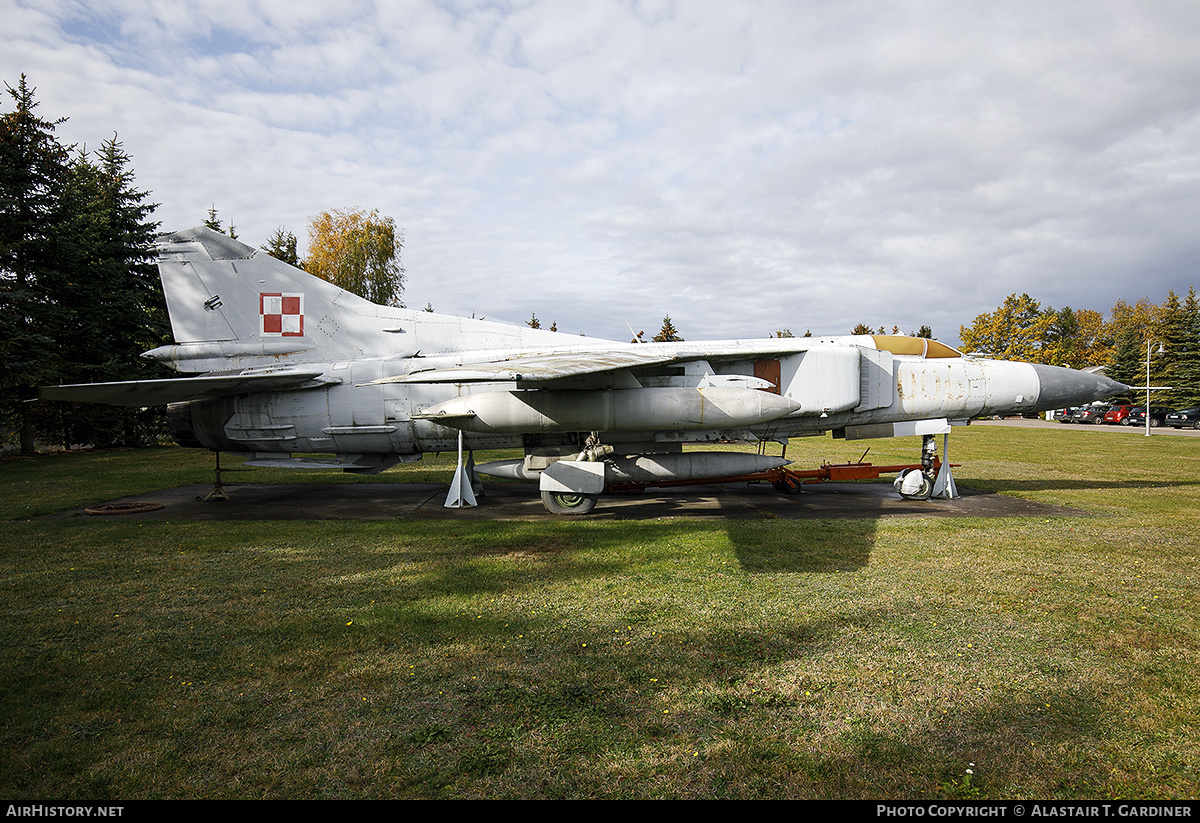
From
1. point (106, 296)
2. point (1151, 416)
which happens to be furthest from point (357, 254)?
point (1151, 416)

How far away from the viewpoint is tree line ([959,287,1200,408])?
4097cm

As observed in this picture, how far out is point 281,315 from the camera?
10203 millimetres

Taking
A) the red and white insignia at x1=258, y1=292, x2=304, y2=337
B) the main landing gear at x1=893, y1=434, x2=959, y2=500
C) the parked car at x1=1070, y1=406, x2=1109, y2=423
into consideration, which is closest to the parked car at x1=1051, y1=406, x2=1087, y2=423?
the parked car at x1=1070, y1=406, x2=1109, y2=423

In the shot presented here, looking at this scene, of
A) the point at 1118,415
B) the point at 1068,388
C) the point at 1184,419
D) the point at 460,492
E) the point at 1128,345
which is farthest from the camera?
the point at 1128,345

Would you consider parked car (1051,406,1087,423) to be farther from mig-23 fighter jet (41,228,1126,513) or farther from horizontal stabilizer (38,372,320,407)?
horizontal stabilizer (38,372,320,407)

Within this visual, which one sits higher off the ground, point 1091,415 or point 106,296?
point 106,296

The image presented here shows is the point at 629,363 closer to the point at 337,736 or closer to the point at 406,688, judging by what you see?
the point at 406,688

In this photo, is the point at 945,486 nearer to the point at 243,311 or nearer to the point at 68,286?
the point at 243,311

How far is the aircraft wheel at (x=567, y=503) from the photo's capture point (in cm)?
927

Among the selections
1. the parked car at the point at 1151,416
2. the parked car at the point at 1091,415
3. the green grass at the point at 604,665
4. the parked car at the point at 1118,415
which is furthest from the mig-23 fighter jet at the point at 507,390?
the parked car at the point at 1091,415

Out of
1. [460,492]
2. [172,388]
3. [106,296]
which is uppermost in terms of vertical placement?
[106,296]

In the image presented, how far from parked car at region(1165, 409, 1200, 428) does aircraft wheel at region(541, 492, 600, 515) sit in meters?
43.3

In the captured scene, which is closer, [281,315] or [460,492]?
[460,492]

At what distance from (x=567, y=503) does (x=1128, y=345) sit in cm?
6481
